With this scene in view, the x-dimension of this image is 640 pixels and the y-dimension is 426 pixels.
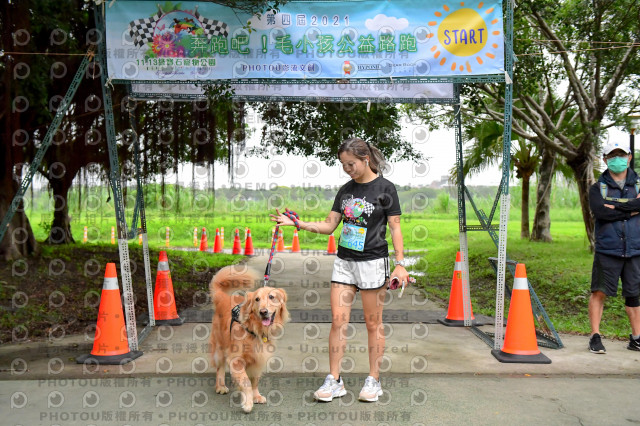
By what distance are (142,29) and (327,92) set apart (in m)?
2.36

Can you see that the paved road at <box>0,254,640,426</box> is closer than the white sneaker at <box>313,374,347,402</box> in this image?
Yes

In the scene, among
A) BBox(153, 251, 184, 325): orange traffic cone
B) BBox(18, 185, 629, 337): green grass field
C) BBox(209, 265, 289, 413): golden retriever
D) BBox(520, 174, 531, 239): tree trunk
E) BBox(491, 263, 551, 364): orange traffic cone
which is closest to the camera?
BBox(209, 265, 289, 413): golden retriever

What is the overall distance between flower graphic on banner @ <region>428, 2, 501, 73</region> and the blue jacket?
6.12 ft

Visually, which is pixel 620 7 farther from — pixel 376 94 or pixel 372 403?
pixel 372 403

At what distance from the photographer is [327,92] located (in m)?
7.22

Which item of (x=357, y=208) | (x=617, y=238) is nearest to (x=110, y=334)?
(x=357, y=208)

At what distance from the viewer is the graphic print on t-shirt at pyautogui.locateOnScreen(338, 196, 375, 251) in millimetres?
4445

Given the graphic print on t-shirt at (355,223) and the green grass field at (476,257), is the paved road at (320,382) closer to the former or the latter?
the graphic print on t-shirt at (355,223)

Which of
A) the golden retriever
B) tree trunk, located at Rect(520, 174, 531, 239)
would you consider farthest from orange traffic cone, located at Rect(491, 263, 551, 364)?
tree trunk, located at Rect(520, 174, 531, 239)

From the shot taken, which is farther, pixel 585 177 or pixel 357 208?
pixel 585 177

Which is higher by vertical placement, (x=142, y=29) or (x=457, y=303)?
(x=142, y=29)

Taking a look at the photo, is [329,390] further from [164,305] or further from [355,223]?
[164,305]

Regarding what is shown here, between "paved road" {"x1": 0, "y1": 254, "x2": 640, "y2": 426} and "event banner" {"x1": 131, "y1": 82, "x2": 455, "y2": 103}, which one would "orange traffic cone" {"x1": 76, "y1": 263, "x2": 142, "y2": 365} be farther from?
"event banner" {"x1": 131, "y1": 82, "x2": 455, "y2": 103}

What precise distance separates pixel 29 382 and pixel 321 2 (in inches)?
176
